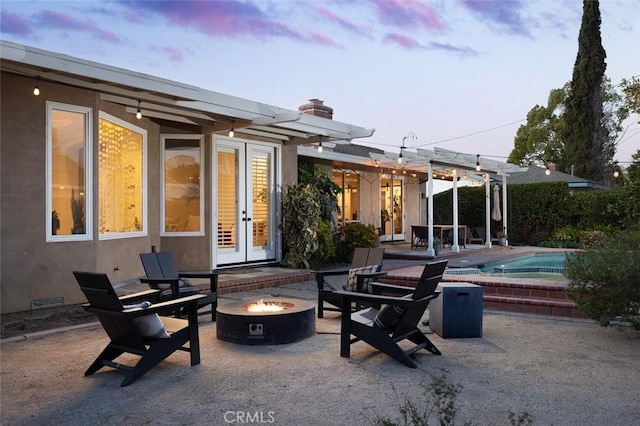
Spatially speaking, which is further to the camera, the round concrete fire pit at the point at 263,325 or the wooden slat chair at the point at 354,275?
the wooden slat chair at the point at 354,275

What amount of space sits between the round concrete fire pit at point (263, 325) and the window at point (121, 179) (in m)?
3.17

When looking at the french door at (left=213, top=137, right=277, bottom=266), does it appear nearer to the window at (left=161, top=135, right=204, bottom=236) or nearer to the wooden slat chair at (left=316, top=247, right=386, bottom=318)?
the window at (left=161, top=135, right=204, bottom=236)

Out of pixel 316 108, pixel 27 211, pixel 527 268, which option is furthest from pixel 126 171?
pixel 527 268

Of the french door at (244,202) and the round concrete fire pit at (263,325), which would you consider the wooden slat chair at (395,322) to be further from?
the french door at (244,202)

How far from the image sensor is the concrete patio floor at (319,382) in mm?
3436

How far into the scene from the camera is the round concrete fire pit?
524 cm

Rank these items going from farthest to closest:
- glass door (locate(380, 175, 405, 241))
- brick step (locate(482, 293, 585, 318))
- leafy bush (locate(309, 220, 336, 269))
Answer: glass door (locate(380, 175, 405, 241)) → leafy bush (locate(309, 220, 336, 269)) → brick step (locate(482, 293, 585, 318))

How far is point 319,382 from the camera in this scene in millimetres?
4129

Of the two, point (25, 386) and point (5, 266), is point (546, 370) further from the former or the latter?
point (5, 266)

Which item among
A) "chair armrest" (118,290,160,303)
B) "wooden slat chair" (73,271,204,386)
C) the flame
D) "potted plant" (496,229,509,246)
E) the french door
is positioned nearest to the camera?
"wooden slat chair" (73,271,204,386)

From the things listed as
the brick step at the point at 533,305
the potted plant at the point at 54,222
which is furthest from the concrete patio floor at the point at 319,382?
the potted plant at the point at 54,222

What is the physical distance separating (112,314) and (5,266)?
3172 millimetres

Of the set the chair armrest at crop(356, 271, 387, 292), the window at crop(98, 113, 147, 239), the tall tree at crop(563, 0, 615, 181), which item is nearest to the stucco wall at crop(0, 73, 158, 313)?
the window at crop(98, 113, 147, 239)

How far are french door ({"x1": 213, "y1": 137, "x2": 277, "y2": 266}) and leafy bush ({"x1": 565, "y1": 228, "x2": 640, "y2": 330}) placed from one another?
6483mm
